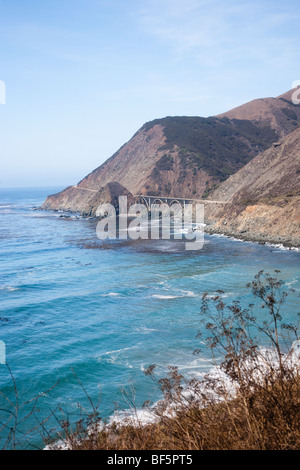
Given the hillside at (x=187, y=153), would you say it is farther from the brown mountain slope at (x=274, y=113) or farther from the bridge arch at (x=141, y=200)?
the bridge arch at (x=141, y=200)

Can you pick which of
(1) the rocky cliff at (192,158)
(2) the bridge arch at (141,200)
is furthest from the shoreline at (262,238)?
(2) the bridge arch at (141,200)

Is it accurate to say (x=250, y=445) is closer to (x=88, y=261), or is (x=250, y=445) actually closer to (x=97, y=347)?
(x=97, y=347)

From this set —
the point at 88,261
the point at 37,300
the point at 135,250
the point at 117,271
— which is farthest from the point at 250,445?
the point at 135,250

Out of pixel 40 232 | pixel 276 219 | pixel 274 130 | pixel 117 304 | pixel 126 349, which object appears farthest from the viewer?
pixel 274 130

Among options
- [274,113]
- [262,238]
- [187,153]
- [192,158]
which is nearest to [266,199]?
[262,238]

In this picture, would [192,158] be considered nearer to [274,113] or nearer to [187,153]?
[187,153]
